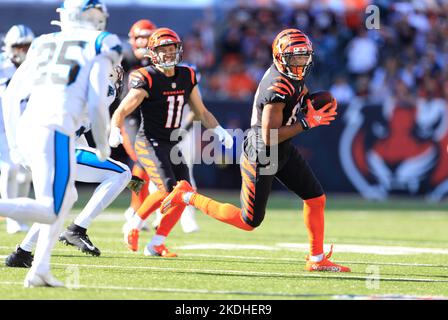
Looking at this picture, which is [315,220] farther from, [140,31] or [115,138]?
[140,31]

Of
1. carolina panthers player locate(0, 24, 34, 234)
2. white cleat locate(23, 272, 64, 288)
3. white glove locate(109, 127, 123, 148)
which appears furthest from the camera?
carolina panthers player locate(0, 24, 34, 234)

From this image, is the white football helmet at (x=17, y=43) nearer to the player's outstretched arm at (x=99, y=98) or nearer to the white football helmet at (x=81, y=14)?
the white football helmet at (x=81, y=14)

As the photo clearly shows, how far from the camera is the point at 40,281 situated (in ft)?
19.7

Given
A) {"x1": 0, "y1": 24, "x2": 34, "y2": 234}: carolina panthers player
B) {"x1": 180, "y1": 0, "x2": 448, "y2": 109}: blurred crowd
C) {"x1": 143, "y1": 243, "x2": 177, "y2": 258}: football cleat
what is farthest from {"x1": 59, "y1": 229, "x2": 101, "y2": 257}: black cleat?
{"x1": 180, "y1": 0, "x2": 448, "y2": 109}: blurred crowd

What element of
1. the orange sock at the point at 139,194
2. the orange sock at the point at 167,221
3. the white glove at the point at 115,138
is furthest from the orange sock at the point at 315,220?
the orange sock at the point at 139,194

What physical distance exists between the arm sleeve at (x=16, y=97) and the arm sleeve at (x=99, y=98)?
1.55 feet

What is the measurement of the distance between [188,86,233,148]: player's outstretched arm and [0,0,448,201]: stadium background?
8.06m

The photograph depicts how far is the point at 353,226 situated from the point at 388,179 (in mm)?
4967

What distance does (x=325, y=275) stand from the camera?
7125mm

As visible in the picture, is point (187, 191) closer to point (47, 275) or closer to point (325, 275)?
point (325, 275)

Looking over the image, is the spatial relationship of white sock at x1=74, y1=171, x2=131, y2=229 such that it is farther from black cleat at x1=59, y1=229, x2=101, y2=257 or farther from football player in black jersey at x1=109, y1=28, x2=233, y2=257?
football player in black jersey at x1=109, y1=28, x2=233, y2=257

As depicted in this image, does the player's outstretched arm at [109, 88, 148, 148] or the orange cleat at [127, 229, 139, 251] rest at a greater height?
the player's outstretched arm at [109, 88, 148, 148]

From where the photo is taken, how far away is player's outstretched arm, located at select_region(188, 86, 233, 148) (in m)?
8.38

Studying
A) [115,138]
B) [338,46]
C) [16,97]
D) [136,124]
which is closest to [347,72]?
[338,46]
